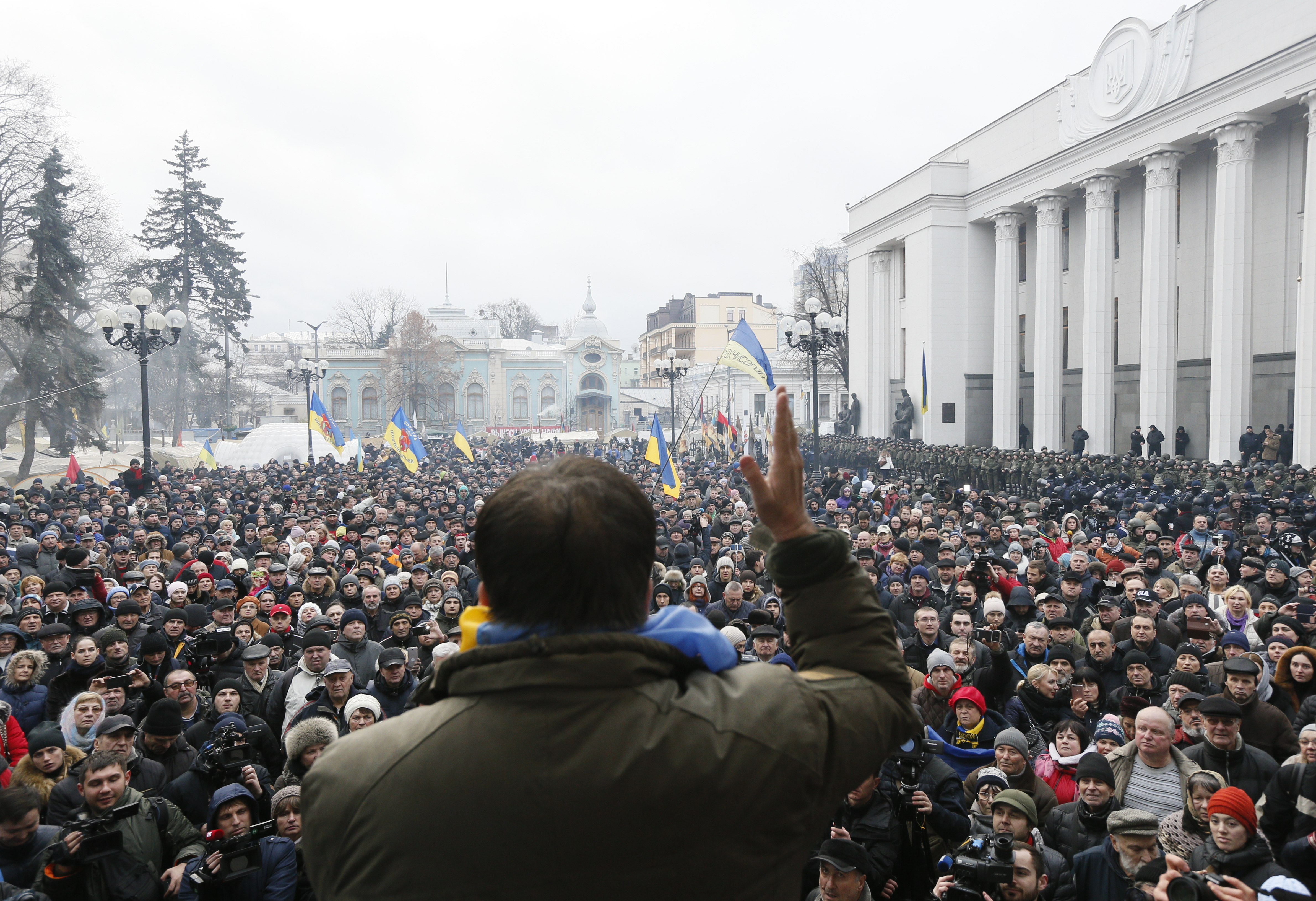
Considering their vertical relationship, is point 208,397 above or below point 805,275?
below

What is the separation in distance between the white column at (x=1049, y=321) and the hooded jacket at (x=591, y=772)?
34713mm

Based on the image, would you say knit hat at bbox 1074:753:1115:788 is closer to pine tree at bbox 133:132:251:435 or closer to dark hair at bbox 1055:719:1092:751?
dark hair at bbox 1055:719:1092:751

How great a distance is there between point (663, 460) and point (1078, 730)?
50.6 ft

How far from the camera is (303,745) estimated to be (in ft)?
16.6

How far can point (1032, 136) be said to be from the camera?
34.0 metres

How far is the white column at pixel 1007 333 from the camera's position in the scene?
3591cm

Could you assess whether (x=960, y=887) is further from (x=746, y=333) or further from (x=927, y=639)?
(x=746, y=333)

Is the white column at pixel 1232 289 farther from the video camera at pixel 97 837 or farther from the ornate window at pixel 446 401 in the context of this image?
the ornate window at pixel 446 401

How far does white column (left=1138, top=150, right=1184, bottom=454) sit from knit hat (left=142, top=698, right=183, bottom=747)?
27748 millimetres

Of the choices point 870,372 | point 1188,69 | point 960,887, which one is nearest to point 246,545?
point 960,887

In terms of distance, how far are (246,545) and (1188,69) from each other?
27207 millimetres

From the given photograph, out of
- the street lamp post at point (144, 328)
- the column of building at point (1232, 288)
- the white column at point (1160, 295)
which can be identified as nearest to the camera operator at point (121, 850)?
the street lamp post at point (144, 328)

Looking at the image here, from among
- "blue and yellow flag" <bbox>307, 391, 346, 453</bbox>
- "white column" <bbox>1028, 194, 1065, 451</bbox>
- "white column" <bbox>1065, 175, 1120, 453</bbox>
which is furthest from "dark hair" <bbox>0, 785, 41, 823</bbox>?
"white column" <bbox>1028, 194, 1065, 451</bbox>

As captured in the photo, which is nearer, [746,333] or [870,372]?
[746,333]
